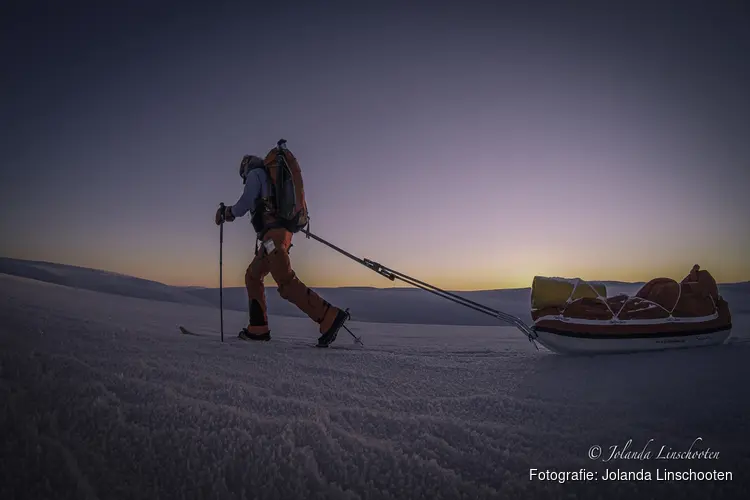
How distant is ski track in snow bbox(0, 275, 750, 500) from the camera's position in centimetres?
84

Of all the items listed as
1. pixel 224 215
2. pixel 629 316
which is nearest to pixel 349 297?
pixel 224 215

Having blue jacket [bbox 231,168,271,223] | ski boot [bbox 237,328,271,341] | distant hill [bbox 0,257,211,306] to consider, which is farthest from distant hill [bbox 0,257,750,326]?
blue jacket [bbox 231,168,271,223]

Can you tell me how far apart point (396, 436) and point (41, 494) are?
859mm

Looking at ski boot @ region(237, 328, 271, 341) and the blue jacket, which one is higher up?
the blue jacket

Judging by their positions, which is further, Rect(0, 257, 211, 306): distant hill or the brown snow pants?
Rect(0, 257, 211, 306): distant hill

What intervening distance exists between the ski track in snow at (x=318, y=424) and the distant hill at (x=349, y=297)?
877cm

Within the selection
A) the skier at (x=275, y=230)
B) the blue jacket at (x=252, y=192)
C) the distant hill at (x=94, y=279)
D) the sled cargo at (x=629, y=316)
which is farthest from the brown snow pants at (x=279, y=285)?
the distant hill at (x=94, y=279)

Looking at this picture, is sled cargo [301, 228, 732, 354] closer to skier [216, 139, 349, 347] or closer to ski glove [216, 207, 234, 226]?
skier [216, 139, 349, 347]

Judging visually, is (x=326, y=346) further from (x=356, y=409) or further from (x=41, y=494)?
(x=41, y=494)

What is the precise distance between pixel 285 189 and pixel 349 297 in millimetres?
11112

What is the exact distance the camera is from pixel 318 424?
116cm

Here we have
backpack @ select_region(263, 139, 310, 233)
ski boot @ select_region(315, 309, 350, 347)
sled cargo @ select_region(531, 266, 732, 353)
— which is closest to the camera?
sled cargo @ select_region(531, 266, 732, 353)

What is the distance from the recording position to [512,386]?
1.88 m

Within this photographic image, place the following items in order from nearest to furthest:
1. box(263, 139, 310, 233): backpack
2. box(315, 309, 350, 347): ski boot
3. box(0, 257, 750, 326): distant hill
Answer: box(315, 309, 350, 347): ski boot → box(263, 139, 310, 233): backpack → box(0, 257, 750, 326): distant hill
